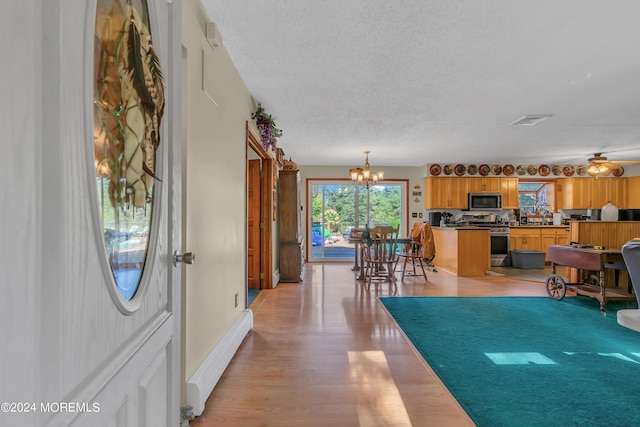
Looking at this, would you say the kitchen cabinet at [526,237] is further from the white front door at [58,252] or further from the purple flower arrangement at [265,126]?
the white front door at [58,252]

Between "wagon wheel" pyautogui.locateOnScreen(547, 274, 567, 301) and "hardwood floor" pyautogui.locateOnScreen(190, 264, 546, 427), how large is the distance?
102 inches

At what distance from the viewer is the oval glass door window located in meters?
0.66

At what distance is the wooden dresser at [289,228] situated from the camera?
519 cm

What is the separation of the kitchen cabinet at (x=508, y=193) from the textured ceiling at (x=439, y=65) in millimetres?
2489

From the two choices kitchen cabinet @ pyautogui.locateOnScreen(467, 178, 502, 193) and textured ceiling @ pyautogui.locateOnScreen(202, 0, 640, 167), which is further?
kitchen cabinet @ pyautogui.locateOnScreen(467, 178, 502, 193)

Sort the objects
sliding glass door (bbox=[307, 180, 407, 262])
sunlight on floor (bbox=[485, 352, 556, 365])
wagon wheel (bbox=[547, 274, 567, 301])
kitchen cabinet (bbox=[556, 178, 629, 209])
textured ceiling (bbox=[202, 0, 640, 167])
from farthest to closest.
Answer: sliding glass door (bbox=[307, 180, 407, 262]), kitchen cabinet (bbox=[556, 178, 629, 209]), wagon wheel (bbox=[547, 274, 567, 301]), sunlight on floor (bbox=[485, 352, 556, 365]), textured ceiling (bbox=[202, 0, 640, 167])

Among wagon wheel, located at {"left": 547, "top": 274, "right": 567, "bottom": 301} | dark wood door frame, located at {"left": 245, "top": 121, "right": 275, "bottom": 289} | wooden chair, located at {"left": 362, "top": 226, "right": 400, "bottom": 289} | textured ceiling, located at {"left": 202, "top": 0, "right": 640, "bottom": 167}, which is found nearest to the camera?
textured ceiling, located at {"left": 202, "top": 0, "right": 640, "bottom": 167}

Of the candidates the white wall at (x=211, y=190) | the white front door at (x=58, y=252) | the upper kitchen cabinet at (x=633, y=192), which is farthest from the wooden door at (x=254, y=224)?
the upper kitchen cabinet at (x=633, y=192)

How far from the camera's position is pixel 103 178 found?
66 cm

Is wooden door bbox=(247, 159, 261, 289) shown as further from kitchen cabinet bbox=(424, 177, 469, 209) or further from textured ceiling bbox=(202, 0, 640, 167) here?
kitchen cabinet bbox=(424, 177, 469, 209)

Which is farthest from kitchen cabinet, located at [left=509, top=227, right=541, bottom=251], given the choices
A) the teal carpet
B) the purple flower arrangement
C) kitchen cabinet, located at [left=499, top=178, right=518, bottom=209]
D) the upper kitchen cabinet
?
the purple flower arrangement

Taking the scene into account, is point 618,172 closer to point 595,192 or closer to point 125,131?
point 595,192

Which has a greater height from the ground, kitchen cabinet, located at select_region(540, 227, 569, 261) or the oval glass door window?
the oval glass door window

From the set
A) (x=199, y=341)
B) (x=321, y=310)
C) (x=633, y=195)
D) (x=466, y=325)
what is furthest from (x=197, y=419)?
(x=633, y=195)
